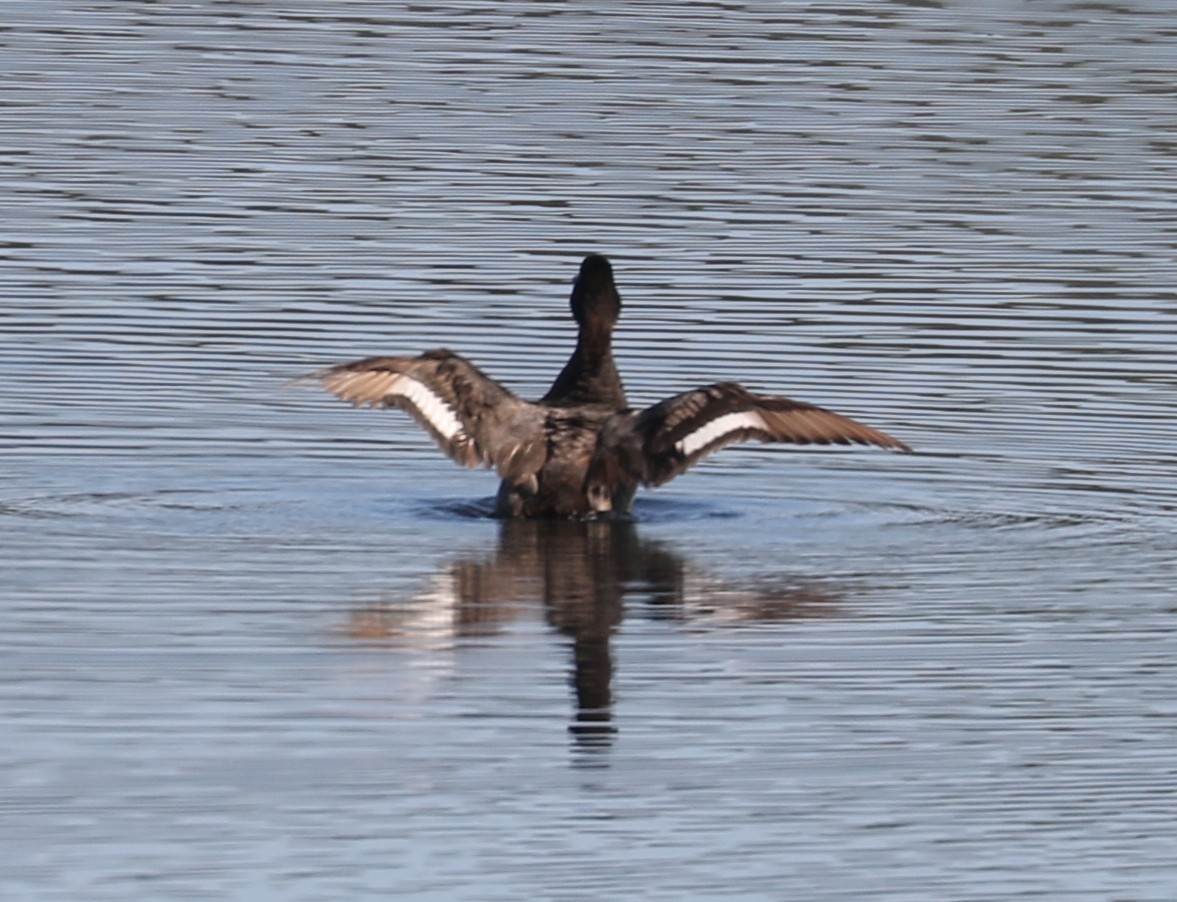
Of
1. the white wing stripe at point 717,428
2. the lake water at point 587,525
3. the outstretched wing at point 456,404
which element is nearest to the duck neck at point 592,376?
the outstretched wing at point 456,404

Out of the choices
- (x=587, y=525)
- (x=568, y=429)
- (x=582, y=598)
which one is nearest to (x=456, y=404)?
(x=568, y=429)

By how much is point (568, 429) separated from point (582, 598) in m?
2.12

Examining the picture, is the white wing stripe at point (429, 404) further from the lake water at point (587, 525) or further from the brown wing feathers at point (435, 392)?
the lake water at point (587, 525)

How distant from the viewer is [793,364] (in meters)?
17.9

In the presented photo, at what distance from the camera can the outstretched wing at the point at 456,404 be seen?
14.6m

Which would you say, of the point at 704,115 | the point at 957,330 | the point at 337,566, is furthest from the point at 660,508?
the point at 704,115

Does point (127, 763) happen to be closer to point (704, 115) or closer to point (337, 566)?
point (337, 566)

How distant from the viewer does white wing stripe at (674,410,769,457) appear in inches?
571

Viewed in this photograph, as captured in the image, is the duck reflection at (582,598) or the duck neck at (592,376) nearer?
the duck reflection at (582,598)

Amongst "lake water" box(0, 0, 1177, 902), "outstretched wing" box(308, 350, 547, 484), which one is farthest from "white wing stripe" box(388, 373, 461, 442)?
"lake water" box(0, 0, 1177, 902)

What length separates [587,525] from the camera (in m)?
14.9

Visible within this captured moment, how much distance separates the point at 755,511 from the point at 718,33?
17.0 metres

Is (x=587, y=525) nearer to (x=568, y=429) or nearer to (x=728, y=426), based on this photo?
(x=568, y=429)

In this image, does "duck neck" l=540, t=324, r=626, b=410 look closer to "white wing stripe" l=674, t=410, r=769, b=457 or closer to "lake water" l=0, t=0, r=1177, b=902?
"lake water" l=0, t=0, r=1177, b=902
